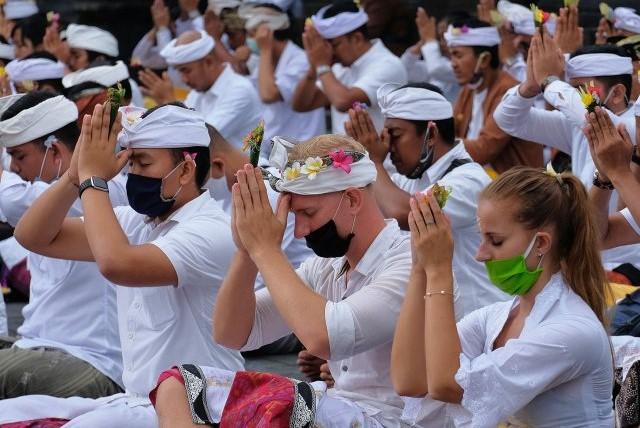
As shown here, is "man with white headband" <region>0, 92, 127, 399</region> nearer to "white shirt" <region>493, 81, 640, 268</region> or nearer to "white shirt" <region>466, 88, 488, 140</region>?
"white shirt" <region>493, 81, 640, 268</region>

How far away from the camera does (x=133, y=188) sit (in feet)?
16.3

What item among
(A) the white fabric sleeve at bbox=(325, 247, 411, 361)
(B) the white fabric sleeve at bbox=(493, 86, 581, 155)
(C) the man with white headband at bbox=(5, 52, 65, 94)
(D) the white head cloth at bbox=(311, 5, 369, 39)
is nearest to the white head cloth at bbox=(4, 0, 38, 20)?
(C) the man with white headband at bbox=(5, 52, 65, 94)

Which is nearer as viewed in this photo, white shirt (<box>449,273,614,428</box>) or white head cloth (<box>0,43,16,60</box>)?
white shirt (<box>449,273,614,428</box>)

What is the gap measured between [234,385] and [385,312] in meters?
0.55

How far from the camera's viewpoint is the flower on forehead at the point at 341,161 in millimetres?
4282

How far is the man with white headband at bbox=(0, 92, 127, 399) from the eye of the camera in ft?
18.2

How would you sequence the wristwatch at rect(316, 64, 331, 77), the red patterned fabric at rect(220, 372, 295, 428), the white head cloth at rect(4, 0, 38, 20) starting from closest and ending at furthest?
1. the red patterned fabric at rect(220, 372, 295, 428)
2. the wristwatch at rect(316, 64, 331, 77)
3. the white head cloth at rect(4, 0, 38, 20)

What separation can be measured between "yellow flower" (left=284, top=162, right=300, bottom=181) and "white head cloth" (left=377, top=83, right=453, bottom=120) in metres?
2.26

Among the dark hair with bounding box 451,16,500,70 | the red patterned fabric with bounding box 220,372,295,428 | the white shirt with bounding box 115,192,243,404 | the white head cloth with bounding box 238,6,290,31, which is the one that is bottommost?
the white head cloth with bounding box 238,6,290,31

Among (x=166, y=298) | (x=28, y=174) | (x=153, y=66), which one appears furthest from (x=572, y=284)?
(x=153, y=66)

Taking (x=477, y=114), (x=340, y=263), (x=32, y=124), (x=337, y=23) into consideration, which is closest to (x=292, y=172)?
(x=340, y=263)

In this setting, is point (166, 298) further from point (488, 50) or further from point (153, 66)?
point (153, 66)

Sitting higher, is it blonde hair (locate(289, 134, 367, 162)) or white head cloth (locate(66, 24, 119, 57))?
blonde hair (locate(289, 134, 367, 162))

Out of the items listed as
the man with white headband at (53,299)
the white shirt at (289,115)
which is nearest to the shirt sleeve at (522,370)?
the man with white headband at (53,299)
